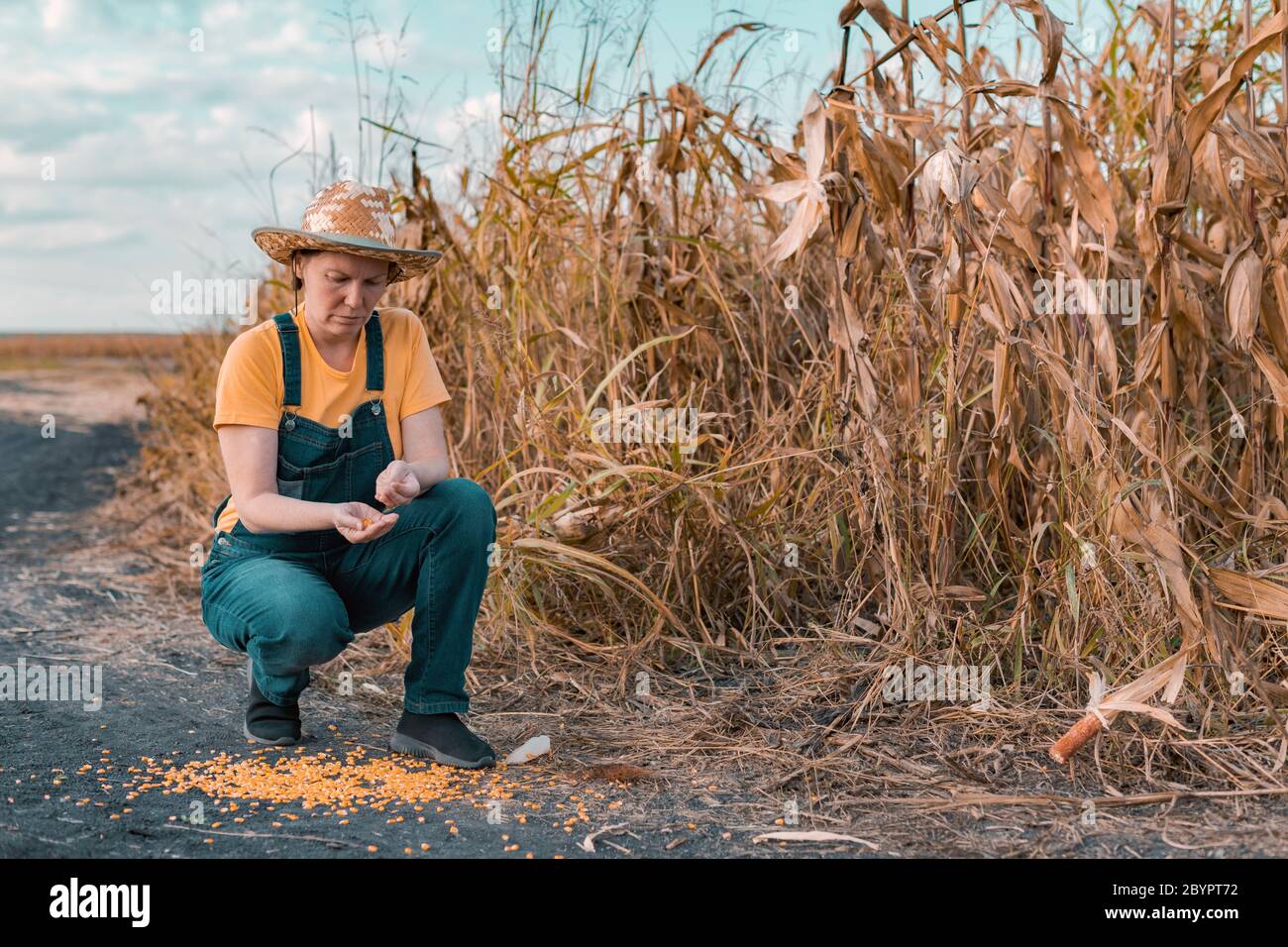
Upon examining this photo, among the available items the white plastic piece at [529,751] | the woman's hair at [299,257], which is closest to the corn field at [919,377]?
the white plastic piece at [529,751]

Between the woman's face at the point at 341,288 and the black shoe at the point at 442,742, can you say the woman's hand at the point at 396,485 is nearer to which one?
the woman's face at the point at 341,288

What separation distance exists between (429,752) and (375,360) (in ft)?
2.60

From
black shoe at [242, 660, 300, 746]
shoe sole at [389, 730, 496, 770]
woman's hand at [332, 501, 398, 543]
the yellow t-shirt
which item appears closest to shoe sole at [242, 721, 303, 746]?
black shoe at [242, 660, 300, 746]

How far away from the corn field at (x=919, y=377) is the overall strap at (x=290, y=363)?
2.36ft

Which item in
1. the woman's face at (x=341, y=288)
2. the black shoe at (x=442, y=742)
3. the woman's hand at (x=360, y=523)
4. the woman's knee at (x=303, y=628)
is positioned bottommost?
the black shoe at (x=442, y=742)

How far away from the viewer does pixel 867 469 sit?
2.79m

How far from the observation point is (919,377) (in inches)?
109

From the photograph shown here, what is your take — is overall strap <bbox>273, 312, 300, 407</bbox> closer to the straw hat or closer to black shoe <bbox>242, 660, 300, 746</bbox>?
the straw hat

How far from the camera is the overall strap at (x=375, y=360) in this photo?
2.45 meters

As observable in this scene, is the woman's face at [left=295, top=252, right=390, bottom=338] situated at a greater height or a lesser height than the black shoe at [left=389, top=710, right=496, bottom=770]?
greater

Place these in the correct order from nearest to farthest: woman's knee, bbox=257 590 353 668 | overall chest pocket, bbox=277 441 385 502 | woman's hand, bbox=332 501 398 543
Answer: woman's hand, bbox=332 501 398 543
woman's knee, bbox=257 590 353 668
overall chest pocket, bbox=277 441 385 502

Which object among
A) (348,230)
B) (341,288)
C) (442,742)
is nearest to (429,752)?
(442,742)

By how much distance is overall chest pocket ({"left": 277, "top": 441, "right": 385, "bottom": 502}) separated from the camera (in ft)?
7.90

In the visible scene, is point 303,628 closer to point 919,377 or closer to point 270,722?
point 270,722
